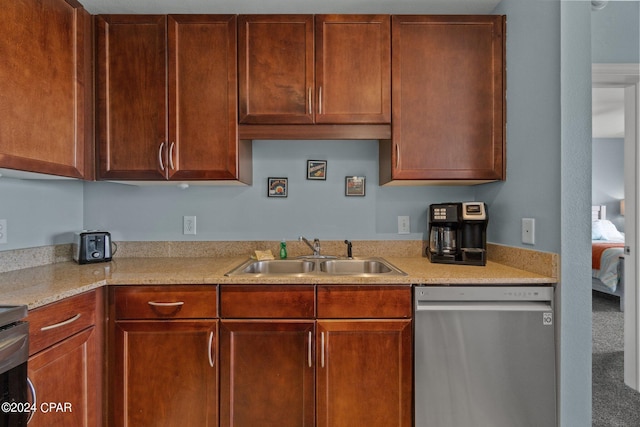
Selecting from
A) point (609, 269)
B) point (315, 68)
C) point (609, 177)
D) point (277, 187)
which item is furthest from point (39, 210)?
point (609, 177)

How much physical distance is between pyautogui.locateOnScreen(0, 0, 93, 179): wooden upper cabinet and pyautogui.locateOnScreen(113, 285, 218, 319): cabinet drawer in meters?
0.68

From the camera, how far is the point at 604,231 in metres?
5.07

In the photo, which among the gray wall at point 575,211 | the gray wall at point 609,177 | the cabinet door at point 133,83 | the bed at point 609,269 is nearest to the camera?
the gray wall at point 575,211

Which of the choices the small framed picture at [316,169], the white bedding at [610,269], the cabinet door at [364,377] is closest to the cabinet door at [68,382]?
the cabinet door at [364,377]

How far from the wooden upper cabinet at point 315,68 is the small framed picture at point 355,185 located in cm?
44

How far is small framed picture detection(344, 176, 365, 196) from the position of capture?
2.10 meters

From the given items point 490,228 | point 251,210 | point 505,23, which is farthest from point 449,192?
point 251,210

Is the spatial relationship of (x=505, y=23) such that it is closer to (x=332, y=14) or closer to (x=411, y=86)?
(x=411, y=86)

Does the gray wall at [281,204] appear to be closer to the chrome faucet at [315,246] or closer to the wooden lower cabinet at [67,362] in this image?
the chrome faucet at [315,246]

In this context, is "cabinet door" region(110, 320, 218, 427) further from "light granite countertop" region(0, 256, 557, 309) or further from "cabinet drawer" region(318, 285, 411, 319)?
"cabinet drawer" region(318, 285, 411, 319)

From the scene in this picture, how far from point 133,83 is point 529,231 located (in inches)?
85.5

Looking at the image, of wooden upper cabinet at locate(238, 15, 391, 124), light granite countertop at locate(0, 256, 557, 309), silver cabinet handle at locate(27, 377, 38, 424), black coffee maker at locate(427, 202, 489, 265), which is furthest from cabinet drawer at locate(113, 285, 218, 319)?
black coffee maker at locate(427, 202, 489, 265)

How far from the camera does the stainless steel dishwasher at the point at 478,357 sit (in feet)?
4.73

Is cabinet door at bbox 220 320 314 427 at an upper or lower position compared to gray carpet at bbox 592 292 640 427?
upper
